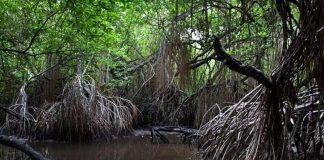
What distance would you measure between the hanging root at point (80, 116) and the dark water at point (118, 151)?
1.34ft

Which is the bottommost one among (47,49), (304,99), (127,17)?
(304,99)

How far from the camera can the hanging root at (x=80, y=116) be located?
33.5 feet

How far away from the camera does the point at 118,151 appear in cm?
880

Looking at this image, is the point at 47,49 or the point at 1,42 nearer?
the point at 1,42

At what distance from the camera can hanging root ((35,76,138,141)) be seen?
33.5ft

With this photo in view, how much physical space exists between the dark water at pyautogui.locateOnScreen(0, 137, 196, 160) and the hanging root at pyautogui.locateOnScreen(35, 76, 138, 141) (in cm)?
41

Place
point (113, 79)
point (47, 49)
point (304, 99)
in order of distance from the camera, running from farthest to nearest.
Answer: point (113, 79), point (47, 49), point (304, 99)

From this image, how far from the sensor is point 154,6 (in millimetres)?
6867

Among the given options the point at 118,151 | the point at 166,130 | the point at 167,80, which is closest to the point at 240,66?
the point at 167,80

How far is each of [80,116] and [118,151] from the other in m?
1.73

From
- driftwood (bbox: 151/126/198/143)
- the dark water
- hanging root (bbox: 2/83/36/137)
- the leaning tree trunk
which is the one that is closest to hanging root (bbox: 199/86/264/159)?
the leaning tree trunk

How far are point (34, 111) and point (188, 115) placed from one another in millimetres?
3677

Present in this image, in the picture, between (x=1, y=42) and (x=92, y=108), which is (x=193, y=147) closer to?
(x=92, y=108)

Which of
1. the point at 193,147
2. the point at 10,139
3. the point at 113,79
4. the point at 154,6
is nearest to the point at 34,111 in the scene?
the point at 113,79
